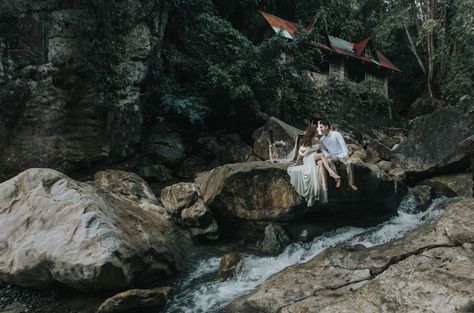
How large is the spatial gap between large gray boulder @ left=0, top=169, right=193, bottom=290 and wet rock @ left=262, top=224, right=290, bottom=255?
2.12 m

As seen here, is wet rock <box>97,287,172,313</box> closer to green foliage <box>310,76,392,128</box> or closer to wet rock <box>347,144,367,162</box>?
wet rock <box>347,144,367,162</box>

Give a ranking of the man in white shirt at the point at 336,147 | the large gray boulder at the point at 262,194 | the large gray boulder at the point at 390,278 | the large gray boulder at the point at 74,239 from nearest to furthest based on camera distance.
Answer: the large gray boulder at the point at 390,278, the large gray boulder at the point at 74,239, the man in white shirt at the point at 336,147, the large gray boulder at the point at 262,194

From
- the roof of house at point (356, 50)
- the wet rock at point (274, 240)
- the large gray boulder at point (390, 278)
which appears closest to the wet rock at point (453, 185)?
the large gray boulder at point (390, 278)

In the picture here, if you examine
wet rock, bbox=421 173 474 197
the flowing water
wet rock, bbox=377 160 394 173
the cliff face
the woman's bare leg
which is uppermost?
the cliff face

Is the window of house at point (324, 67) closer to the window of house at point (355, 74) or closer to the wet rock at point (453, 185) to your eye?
the window of house at point (355, 74)

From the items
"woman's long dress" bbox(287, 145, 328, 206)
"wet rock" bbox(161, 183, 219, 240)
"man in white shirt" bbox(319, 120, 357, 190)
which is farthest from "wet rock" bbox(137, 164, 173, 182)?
"man in white shirt" bbox(319, 120, 357, 190)

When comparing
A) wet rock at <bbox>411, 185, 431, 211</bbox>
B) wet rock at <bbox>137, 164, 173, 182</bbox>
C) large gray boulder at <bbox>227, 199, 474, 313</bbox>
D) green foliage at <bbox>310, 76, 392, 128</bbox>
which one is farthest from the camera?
green foliage at <bbox>310, 76, 392, 128</bbox>

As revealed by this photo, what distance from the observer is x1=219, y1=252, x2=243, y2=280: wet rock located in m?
8.25

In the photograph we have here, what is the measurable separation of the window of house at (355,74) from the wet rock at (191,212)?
20.7 m

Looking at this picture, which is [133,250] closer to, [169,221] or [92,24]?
[169,221]

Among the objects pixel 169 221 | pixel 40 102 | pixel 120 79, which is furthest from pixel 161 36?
pixel 169 221

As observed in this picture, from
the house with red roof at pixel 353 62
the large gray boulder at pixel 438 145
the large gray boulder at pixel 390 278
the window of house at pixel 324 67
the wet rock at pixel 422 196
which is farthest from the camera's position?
the window of house at pixel 324 67

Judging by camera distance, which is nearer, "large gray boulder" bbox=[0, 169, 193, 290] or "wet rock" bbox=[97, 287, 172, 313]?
"wet rock" bbox=[97, 287, 172, 313]

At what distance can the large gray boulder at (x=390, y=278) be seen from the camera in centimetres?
528
